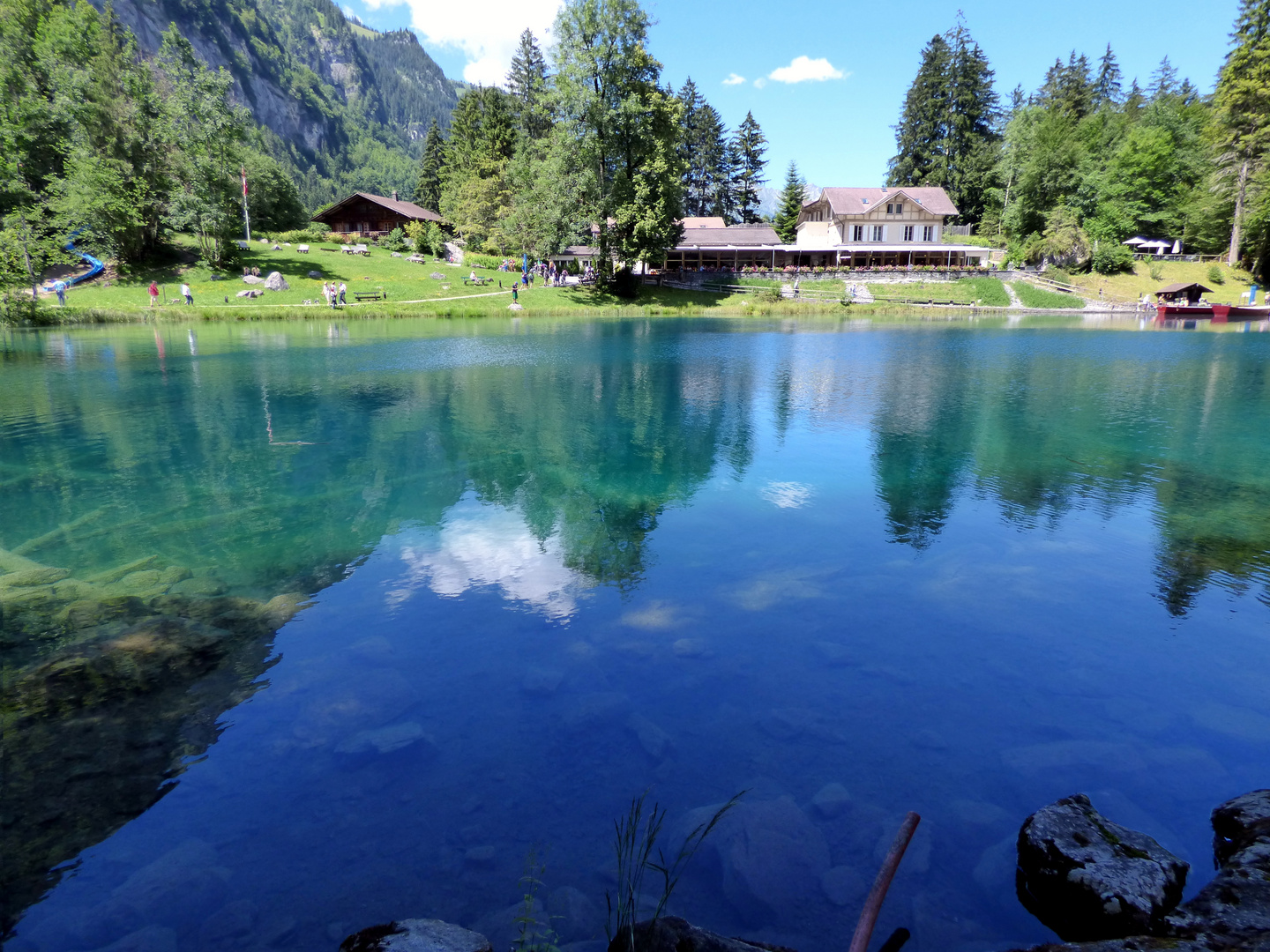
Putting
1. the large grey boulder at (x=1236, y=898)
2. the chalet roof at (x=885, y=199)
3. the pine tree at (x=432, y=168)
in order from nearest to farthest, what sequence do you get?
the large grey boulder at (x=1236, y=898) → the chalet roof at (x=885, y=199) → the pine tree at (x=432, y=168)

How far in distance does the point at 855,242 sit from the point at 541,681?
81729 millimetres

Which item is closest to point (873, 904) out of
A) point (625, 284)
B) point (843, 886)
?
point (843, 886)

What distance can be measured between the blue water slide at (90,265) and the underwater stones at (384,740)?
6232 cm

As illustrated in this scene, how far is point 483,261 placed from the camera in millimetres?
76312

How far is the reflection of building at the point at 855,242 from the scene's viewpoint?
3024 inches

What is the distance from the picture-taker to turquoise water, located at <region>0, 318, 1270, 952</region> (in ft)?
15.8

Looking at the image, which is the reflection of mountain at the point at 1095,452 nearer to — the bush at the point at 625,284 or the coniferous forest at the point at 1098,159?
the bush at the point at 625,284

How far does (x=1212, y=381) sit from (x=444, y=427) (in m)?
27.2

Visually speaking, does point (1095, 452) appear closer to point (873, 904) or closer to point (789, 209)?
point (873, 904)

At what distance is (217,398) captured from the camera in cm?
2188

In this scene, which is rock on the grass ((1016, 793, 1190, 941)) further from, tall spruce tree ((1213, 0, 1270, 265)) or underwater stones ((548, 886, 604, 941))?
tall spruce tree ((1213, 0, 1270, 265))

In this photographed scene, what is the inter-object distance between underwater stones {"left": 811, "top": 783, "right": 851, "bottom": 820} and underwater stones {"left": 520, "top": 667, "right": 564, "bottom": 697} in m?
2.69

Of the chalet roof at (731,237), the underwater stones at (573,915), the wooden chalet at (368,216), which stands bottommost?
the underwater stones at (573,915)

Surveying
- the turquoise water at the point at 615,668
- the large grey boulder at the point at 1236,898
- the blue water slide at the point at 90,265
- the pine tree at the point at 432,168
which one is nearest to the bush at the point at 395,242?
the pine tree at the point at 432,168
